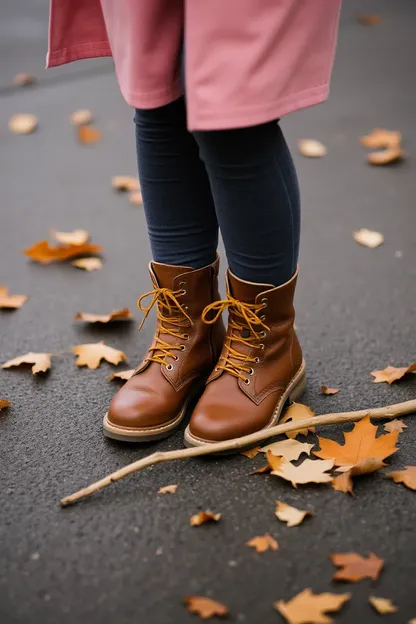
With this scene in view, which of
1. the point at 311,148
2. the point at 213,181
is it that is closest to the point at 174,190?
the point at 213,181

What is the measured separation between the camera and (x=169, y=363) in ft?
4.79

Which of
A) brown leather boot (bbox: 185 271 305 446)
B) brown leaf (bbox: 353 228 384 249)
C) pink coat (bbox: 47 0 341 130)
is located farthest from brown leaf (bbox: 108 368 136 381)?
brown leaf (bbox: 353 228 384 249)

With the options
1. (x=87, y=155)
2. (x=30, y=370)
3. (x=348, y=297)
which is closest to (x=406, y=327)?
(x=348, y=297)

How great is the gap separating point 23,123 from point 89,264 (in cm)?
123

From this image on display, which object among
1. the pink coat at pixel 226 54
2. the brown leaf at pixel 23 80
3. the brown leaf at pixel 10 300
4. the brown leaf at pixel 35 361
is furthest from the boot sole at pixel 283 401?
the brown leaf at pixel 23 80

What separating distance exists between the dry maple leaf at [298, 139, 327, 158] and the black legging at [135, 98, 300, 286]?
1.46 metres

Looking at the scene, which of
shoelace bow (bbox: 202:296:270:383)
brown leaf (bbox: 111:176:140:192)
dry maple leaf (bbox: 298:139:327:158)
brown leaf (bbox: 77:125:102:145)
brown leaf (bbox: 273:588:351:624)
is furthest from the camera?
brown leaf (bbox: 77:125:102:145)

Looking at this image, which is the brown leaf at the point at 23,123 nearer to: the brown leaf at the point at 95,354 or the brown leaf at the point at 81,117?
the brown leaf at the point at 81,117

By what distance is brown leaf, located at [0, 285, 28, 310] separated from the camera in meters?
1.99

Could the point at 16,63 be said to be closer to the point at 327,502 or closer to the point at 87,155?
the point at 87,155

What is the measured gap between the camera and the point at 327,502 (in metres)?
1.27

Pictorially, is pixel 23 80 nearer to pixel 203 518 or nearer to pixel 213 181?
pixel 213 181

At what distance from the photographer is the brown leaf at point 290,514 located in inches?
48.2

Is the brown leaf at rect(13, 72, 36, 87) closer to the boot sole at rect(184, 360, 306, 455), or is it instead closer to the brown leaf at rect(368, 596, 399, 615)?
the boot sole at rect(184, 360, 306, 455)
